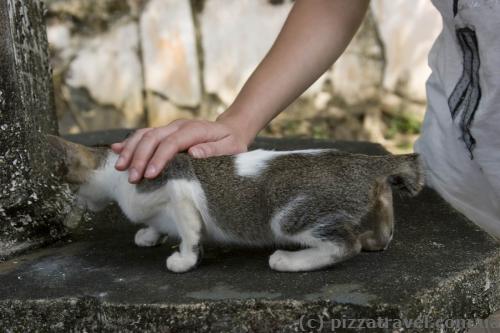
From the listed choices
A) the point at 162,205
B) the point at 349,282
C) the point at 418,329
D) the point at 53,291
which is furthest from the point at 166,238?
the point at 418,329

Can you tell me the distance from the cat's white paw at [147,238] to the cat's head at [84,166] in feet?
0.38

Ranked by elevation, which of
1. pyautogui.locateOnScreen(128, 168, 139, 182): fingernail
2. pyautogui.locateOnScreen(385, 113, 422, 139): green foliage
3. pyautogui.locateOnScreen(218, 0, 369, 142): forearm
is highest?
pyautogui.locateOnScreen(218, 0, 369, 142): forearm

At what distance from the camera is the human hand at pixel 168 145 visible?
5.03 ft

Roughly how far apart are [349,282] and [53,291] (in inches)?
22.6

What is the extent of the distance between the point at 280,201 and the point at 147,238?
0.39m

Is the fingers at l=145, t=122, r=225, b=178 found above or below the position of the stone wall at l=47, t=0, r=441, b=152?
above

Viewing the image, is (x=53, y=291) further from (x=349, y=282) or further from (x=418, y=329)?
(x=418, y=329)

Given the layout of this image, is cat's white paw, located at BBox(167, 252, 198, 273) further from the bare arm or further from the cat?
the bare arm

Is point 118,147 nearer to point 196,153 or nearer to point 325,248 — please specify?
point 196,153

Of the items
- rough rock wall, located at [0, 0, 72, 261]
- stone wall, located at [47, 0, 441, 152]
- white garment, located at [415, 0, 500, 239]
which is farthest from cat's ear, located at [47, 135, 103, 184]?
stone wall, located at [47, 0, 441, 152]

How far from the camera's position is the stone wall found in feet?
14.5

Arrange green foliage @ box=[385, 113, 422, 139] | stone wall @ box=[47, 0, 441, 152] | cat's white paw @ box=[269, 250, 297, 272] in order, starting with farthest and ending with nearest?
green foliage @ box=[385, 113, 422, 139] < stone wall @ box=[47, 0, 441, 152] < cat's white paw @ box=[269, 250, 297, 272]

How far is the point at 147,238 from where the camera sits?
1704 millimetres

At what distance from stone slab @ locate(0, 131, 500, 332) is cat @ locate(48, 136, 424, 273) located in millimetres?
46
